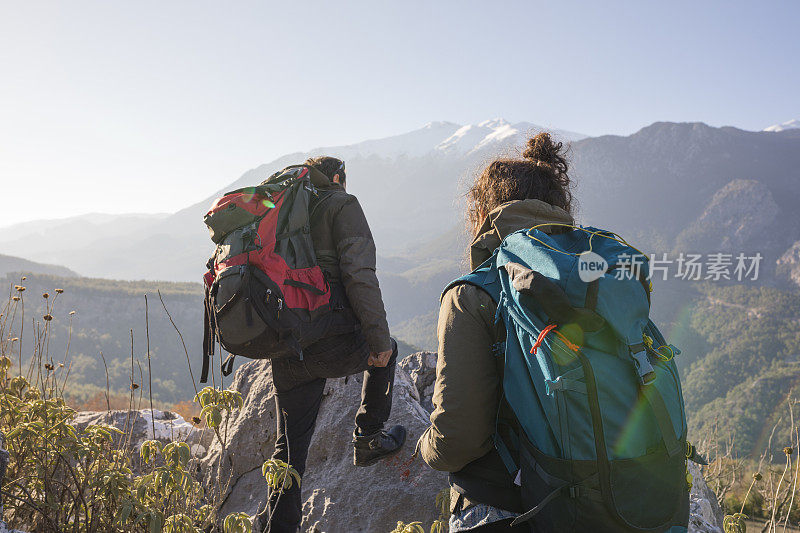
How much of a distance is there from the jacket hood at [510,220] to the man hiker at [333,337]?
86 cm

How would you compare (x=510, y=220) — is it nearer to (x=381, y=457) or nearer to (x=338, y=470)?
(x=381, y=457)

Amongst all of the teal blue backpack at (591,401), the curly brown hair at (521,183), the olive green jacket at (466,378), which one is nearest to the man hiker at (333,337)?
the curly brown hair at (521,183)

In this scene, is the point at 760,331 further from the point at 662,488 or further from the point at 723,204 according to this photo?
the point at 662,488

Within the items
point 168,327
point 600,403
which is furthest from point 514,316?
point 168,327

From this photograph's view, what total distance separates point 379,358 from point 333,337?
Result: 1.03ft

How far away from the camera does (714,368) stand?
301 ft

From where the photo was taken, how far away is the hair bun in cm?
223

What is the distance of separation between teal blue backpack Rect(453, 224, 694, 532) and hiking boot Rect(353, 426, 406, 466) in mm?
1820

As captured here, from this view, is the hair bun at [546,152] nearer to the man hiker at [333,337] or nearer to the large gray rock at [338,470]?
the man hiker at [333,337]

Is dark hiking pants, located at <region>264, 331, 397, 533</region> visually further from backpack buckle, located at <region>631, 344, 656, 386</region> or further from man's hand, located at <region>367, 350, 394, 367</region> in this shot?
backpack buckle, located at <region>631, 344, 656, 386</region>

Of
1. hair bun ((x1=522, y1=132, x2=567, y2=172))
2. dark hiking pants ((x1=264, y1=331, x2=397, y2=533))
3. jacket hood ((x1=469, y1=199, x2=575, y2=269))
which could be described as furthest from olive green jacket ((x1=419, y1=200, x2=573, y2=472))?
dark hiking pants ((x1=264, y1=331, x2=397, y2=533))

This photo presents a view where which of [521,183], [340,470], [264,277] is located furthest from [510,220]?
[340,470]

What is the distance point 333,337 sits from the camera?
2.63 metres

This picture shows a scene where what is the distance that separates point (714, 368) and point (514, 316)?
110m
